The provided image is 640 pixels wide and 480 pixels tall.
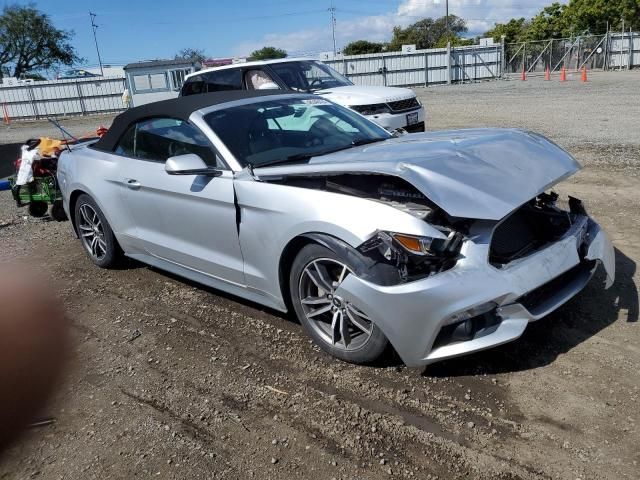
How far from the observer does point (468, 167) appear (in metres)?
3.13

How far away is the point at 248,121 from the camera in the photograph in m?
4.19

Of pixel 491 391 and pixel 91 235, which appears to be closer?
pixel 491 391

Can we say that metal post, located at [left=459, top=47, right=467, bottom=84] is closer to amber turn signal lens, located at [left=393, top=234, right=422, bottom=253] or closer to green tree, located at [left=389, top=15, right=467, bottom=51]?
A: amber turn signal lens, located at [left=393, top=234, right=422, bottom=253]

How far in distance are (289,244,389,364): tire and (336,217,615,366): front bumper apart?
17 centimetres

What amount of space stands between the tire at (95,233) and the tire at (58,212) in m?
2.23

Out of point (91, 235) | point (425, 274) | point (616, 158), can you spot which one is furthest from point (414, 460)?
point (616, 158)

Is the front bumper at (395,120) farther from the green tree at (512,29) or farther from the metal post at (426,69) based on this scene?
the green tree at (512,29)

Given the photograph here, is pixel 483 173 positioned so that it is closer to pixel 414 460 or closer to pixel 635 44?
pixel 414 460

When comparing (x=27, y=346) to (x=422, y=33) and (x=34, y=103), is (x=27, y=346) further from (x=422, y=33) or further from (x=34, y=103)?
(x=422, y=33)

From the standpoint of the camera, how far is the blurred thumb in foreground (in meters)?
3.21

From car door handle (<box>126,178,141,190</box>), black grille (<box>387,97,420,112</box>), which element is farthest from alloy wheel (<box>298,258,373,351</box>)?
black grille (<box>387,97,420,112</box>)

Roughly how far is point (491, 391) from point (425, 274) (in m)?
0.74

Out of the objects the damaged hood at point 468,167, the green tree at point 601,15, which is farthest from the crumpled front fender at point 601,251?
the green tree at point 601,15

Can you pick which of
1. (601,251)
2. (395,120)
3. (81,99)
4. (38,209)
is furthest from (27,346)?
(81,99)
